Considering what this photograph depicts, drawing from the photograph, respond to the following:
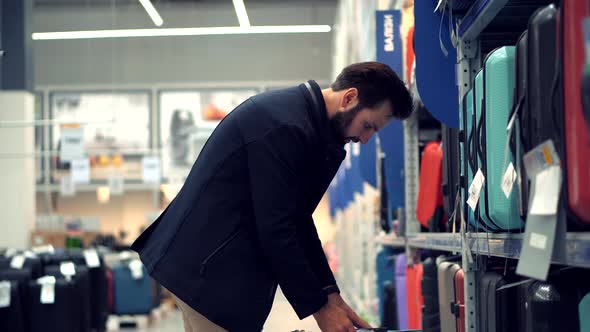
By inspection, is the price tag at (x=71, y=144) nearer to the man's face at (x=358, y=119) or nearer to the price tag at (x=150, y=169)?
the price tag at (x=150, y=169)

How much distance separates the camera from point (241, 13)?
10117mm

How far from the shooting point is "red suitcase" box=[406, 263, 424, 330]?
182 inches

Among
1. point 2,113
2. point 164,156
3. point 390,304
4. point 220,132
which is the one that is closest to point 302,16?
point 164,156

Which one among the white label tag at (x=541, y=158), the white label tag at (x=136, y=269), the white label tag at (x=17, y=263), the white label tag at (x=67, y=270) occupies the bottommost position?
the white label tag at (x=136, y=269)

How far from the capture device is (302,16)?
18625mm

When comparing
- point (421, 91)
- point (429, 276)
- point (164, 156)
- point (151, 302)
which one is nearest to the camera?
point (421, 91)

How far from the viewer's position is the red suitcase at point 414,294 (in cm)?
463

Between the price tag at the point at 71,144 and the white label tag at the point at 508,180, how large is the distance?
1209 cm

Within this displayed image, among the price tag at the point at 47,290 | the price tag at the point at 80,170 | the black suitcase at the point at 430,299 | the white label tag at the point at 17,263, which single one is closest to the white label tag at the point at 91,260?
the white label tag at the point at 17,263

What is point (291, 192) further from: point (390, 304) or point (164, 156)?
point (164, 156)

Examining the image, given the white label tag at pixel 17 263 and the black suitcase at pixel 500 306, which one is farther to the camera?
the white label tag at pixel 17 263

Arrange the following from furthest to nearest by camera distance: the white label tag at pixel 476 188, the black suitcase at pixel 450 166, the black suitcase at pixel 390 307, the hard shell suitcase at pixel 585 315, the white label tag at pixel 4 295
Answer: the black suitcase at pixel 390 307, the white label tag at pixel 4 295, the black suitcase at pixel 450 166, the white label tag at pixel 476 188, the hard shell suitcase at pixel 585 315

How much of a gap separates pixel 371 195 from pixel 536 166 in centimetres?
620

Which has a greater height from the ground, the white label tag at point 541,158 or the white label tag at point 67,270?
the white label tag at point 541,158
